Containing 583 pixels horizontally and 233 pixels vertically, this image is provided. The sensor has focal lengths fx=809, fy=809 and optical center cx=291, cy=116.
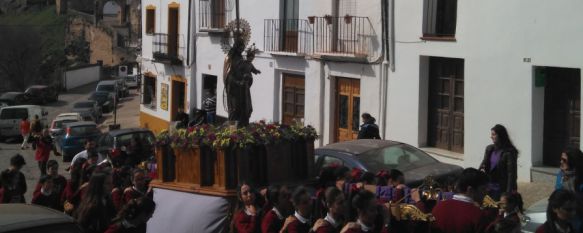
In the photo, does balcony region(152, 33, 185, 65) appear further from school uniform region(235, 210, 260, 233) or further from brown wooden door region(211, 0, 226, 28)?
school uniform region(235, 210, 260, 233)

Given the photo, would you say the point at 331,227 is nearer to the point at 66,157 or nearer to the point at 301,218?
the point at 301,218

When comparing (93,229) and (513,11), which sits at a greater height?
(513,11)

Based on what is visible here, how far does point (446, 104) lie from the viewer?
16.6 m

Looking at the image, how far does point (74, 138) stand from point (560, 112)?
15977 millimetres

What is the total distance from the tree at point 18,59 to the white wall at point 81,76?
2517 millimetres

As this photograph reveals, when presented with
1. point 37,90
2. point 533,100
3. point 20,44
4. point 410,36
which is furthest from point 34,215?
point 20,44

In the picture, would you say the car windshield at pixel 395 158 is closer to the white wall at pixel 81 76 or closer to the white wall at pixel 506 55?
the white wall at pixel 506 55

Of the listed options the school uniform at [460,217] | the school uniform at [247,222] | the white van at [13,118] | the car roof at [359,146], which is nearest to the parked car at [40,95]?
the white van at [13,118]

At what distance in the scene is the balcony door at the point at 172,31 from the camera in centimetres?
2747

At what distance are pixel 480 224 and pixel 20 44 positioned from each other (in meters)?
57.3

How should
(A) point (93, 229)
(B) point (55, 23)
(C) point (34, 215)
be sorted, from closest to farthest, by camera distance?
1. (C) point (34, 215)
2. (A) point (93, 229)
3. (B) point (55, 23)

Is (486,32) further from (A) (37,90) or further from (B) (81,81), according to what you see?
(B) (81,81)

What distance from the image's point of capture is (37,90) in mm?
48938

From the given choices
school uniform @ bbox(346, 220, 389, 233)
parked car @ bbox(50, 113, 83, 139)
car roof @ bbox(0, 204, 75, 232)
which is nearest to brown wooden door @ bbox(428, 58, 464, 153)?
school uniform @ bbox(346, 220, 389, 233)
